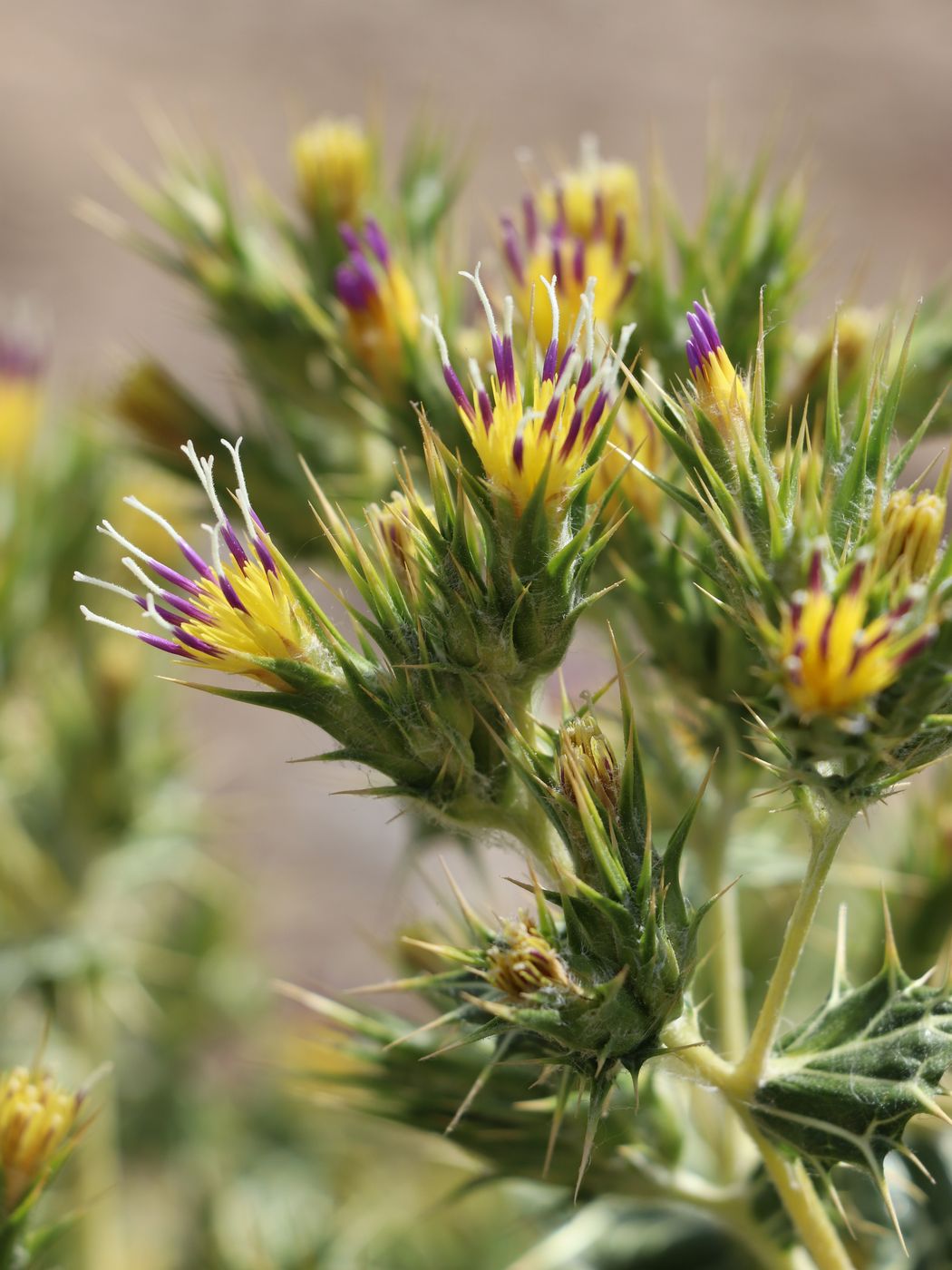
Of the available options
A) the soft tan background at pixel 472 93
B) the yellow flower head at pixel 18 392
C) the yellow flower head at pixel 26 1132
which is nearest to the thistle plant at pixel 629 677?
the yellow flower head at pixel 26 1132

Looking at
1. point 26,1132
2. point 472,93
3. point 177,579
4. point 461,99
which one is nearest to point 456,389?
point 177,579

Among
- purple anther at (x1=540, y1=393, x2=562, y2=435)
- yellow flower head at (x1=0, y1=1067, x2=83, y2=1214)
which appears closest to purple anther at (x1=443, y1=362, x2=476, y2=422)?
purple anther at (x1=540, y1=393, x2=562, y2=435)

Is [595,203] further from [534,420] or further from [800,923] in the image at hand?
[800,923]

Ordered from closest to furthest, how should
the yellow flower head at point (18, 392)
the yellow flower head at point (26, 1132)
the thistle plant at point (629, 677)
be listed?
the thistle plant at point (629, 677) < the yellow flower head at point (26, 1132) < the yellow flower head at point (18, 392)

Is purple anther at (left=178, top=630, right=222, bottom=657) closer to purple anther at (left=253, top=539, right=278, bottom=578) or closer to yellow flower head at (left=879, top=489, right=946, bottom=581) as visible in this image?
purple anther at (left=253, top=539, right=278, bottom=578)

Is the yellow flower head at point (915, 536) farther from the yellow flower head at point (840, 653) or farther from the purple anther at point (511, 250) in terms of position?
the purple anther at point (511, 250)

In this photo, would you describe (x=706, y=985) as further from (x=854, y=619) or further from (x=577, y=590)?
(x=854, y=619)
